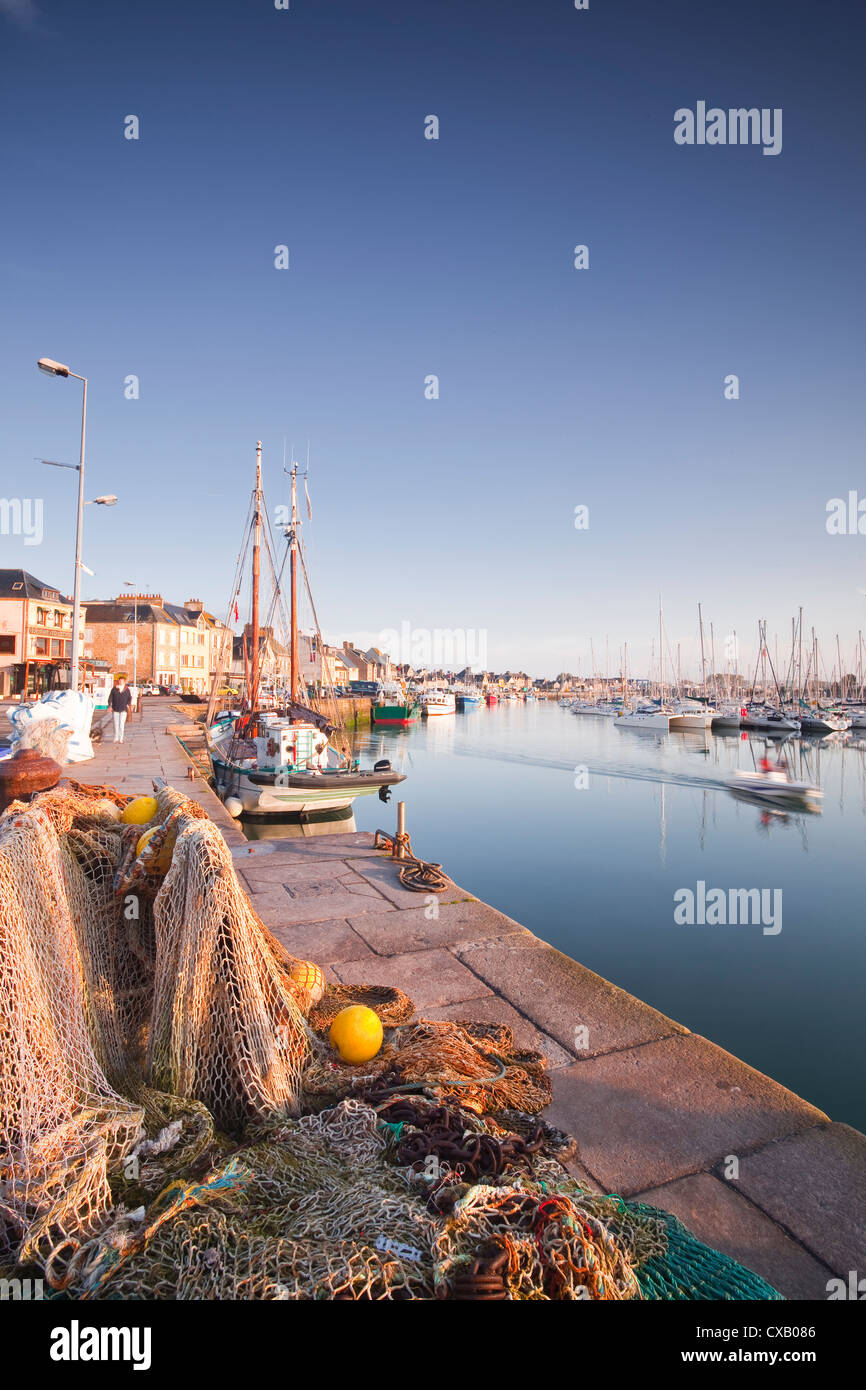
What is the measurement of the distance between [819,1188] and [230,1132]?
9.70ft

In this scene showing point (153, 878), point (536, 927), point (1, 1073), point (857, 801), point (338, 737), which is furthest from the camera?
point (338, 737)

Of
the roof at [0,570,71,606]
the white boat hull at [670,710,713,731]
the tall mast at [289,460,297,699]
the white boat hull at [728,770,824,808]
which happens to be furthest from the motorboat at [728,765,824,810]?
the roof at [0,570,71,606]

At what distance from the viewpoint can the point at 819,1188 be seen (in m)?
3.37

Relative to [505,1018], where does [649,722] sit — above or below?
below

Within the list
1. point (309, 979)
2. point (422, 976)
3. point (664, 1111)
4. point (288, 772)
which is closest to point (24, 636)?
point (288, 772)

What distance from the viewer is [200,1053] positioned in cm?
324

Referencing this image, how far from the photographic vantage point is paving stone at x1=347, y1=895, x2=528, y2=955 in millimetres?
6469

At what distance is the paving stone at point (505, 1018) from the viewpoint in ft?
15.0

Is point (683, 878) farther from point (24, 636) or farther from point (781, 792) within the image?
point (24, 636)

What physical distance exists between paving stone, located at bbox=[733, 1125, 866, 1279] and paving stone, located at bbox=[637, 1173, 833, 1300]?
74mm
